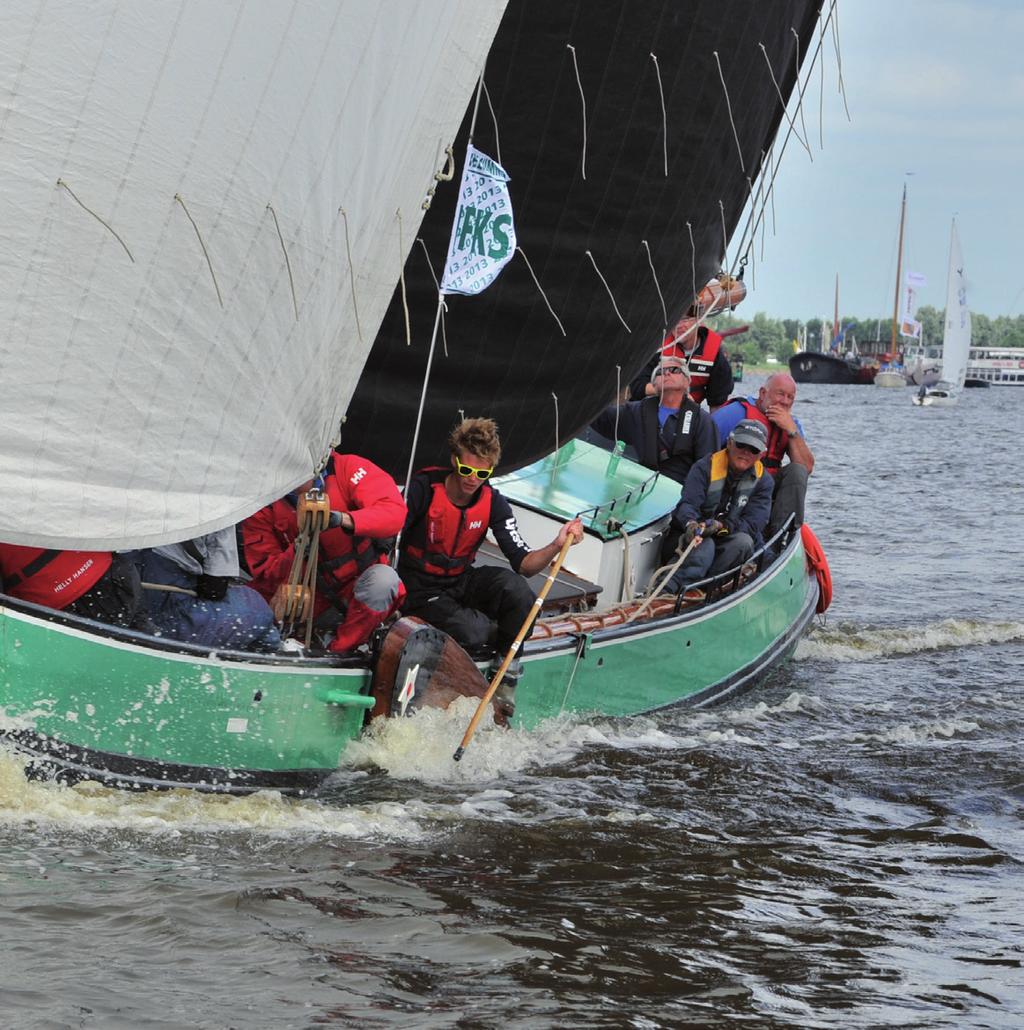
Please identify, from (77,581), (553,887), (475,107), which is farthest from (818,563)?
(77,581)

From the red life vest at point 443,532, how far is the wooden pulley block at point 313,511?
1.14 metres

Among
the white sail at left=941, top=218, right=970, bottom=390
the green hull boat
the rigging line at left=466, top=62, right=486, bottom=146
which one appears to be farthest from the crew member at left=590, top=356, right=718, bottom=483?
the white sail at left=941, top=218, right=970, bottom=390

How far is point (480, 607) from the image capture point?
26.3 feet

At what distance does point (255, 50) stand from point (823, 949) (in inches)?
142

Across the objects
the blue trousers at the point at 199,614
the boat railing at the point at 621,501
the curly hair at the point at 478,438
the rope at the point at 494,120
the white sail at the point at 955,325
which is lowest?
the blue trousers at the point at 199,614

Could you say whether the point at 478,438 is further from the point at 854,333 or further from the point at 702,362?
the point at 854,333

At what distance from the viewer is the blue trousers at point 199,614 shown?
6.48m

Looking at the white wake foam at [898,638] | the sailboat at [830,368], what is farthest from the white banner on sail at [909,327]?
the white wake foam at [898,638]

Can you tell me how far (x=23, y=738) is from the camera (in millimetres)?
5836

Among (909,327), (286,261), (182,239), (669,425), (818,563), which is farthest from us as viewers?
(909,327)

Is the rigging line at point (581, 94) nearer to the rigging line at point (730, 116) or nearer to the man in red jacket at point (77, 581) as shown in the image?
the rigging line at point (730, 116)

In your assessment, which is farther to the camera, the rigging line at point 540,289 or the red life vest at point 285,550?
the rigging line at point 540,289

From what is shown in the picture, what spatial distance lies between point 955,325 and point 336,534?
260 feet

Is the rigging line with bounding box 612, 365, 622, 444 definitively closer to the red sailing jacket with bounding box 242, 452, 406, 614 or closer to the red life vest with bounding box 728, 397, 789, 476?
the red life vest with bounding box 728, 397, 789, 476
